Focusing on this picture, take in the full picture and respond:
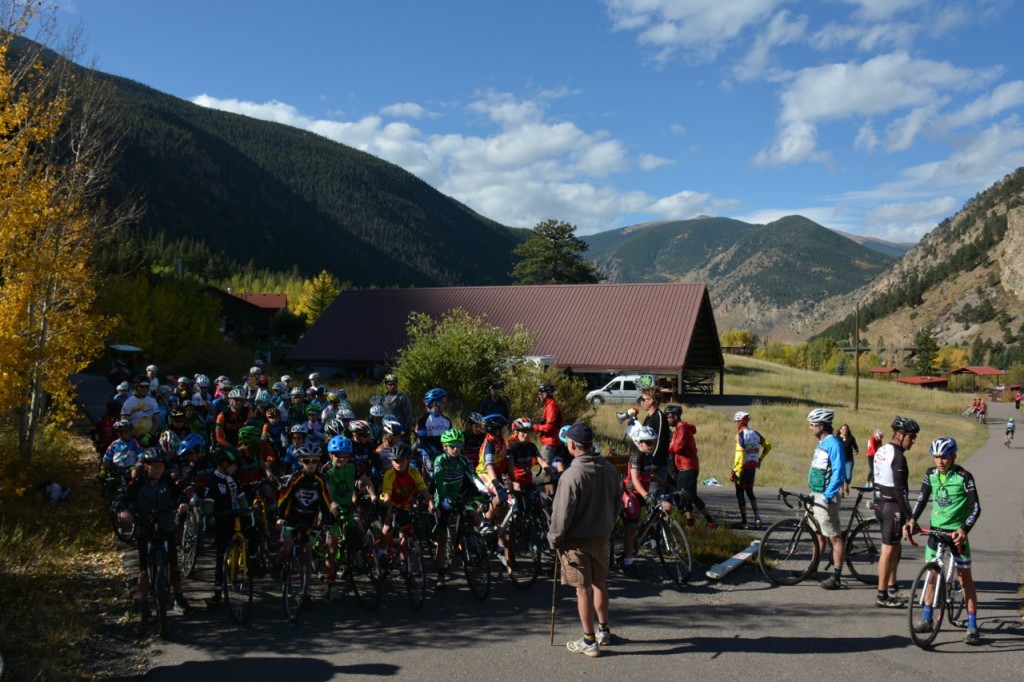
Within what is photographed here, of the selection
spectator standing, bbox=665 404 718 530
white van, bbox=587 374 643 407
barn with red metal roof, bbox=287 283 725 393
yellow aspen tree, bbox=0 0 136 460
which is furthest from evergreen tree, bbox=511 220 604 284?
spectator standing, bbox=665 404 718 530

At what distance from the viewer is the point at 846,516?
13062mm

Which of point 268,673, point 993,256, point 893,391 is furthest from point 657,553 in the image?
point 993,256

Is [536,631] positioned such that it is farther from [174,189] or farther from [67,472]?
[174,189]

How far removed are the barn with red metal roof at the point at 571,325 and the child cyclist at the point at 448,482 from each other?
29831 millimetres

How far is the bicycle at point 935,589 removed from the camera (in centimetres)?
642

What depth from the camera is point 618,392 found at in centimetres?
3612

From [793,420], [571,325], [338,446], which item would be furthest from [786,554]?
[571,325]

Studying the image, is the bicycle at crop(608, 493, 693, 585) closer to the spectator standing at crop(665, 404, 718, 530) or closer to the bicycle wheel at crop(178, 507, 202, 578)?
the spectator standing at crop(665, 404, 718, 530)

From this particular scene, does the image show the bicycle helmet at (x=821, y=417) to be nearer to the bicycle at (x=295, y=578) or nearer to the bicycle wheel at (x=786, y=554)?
the bicycle wheel at (x=786, y=554)

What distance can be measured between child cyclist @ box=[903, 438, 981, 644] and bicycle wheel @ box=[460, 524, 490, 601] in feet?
13.7

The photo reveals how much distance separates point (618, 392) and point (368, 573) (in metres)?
29.3

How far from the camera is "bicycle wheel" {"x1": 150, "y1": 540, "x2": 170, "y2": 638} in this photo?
21.8 feet

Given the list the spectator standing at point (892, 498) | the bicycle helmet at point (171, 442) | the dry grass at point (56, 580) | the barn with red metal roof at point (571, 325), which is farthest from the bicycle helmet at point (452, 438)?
the barn with red metal roof at point (571, 325)

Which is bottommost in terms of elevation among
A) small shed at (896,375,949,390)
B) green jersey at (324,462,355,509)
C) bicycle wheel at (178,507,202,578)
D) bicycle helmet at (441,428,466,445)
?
bicycle wheel at (178,507,202,578)
